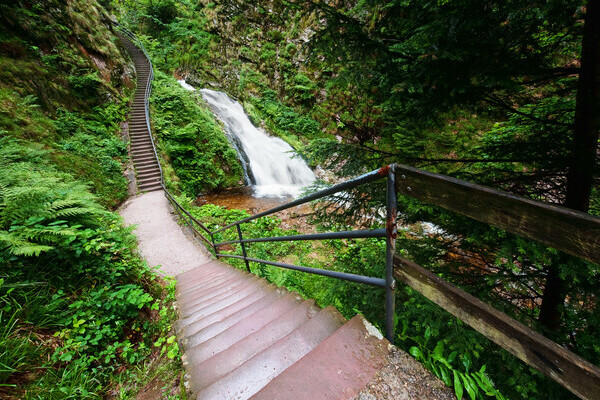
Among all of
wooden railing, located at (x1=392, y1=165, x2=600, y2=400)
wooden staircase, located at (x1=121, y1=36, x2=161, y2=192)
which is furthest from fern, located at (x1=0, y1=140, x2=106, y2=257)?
wooden staircase, located at (x1=121, y1=36, x2=161, y2=192)

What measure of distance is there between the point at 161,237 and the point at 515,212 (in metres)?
8.57

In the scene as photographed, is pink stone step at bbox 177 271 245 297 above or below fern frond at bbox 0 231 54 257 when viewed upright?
below

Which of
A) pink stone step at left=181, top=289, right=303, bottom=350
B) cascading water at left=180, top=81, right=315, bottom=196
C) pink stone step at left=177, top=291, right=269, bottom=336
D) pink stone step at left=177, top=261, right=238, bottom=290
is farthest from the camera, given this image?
cascading water at left=180, top=81, right=315, bottom=196

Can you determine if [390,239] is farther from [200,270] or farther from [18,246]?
[200,270]

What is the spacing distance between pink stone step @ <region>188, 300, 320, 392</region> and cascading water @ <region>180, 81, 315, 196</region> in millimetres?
10616

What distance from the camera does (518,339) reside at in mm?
832

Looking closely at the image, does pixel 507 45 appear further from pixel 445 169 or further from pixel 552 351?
pixel 552 351

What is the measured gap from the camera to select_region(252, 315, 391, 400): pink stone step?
1.16 m

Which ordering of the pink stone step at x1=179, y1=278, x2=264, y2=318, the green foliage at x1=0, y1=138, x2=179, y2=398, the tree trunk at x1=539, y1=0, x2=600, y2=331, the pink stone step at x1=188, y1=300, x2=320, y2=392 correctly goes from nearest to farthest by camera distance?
the tree trunk at x1=539, y1=0, x2=600, y2=331 → the pink stone step at x1=188, y1=300, x2=320, y2=392 → the green foliage at x1=0, y1=138, x2=179, y2=398 → the pink stone step at x1=179, y1=278, x2=264, y2=318

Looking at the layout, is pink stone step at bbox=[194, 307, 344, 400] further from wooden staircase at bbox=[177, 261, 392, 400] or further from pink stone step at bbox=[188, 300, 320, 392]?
pink stone step at bbox=[188, 300, 320, 392]

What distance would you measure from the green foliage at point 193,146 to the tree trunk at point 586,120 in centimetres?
1231

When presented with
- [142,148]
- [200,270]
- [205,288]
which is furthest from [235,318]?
[142,148]

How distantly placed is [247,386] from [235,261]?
16.7 ft

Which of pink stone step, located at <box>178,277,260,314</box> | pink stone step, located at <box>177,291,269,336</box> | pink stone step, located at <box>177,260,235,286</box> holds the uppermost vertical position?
pink stone step, located at <box>177,291,269,336</box>
